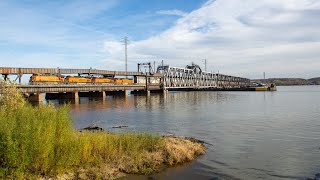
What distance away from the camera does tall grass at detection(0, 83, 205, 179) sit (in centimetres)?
1423

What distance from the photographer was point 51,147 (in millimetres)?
15406

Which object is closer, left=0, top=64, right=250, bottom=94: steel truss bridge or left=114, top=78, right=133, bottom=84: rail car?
left=0, top=64, right=250, bottom=94: steel truss bridge

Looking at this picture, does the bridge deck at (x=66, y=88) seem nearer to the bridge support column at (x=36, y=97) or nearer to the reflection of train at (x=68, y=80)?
the bridge support column at (x=36, y=97)

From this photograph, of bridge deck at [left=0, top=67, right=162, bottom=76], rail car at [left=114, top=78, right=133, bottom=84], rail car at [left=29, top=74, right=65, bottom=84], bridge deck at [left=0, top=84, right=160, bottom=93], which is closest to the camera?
bridge deck at [left=0, top=67, right=162, bottom=76]

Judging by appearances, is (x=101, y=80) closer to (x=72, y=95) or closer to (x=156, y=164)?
(x=72, y=95)

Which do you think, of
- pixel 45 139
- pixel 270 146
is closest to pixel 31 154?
pixel 45 139

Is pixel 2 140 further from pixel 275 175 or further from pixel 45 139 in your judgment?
pixel 275 175

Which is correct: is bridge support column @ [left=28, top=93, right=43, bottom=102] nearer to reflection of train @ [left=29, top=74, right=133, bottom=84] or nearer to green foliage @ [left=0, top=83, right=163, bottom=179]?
reflection of train @ [left=29, top=74, right=133, bottom=84]

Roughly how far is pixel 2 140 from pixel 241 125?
2966 centimetres

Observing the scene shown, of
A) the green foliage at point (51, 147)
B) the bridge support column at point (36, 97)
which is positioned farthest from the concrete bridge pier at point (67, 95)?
the green foliage at point (51, 147)

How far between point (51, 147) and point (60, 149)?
0.64 metres

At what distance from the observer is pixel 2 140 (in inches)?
549

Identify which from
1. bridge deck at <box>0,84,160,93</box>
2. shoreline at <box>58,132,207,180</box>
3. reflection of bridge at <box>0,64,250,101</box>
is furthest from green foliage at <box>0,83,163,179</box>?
bridge deck at <box>0,84,160,93</box>

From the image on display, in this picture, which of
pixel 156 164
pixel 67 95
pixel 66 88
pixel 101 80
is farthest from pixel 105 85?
pixel 156 164
